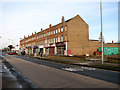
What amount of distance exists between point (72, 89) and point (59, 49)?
37.5 metres

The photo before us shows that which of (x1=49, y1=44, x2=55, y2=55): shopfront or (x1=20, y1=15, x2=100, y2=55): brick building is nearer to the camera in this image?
(x1=20, y1=15, x2=100, y2=55): brick building

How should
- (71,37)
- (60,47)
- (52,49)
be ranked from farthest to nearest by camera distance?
(52,49) → (60,47) → (71,37)

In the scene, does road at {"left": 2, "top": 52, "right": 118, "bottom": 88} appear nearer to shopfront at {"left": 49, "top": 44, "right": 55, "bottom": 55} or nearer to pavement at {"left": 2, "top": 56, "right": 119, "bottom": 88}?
pavement at {"left": 2, "top": 56, "right": 119, "bottom": 88}

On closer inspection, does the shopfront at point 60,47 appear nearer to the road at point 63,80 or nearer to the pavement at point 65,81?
the road at point 63,80

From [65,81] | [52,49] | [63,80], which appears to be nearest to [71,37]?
[52,49]

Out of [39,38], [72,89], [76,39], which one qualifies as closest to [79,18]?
[76,39]

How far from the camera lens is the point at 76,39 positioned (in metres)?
42.4

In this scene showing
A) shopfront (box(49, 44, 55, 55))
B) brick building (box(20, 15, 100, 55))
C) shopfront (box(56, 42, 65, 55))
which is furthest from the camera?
shopfront (box(49, 44, 55, 55))

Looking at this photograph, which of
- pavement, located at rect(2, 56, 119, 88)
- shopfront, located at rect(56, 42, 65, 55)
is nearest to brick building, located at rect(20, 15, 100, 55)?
shopfront, located at rect(56, 42, 65, 55)

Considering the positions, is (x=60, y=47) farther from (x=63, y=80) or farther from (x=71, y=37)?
(x=63, y=80)

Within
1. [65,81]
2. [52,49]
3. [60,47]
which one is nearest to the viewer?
[65,81]

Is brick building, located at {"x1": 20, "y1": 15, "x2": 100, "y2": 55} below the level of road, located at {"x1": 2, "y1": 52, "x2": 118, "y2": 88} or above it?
above

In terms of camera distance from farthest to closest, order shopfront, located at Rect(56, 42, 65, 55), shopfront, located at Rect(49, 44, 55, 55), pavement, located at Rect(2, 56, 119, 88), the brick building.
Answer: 1. shopfront, located at Rect(49, 44, 55, 55)
2. shopfront, located at Rect(56, 42, 65, 55)
3. the brick building
4. pavement, located at Rect(2, 56, 119, 88)

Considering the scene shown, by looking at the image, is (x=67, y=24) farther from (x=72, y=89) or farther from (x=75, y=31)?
(x=72, y=89)
